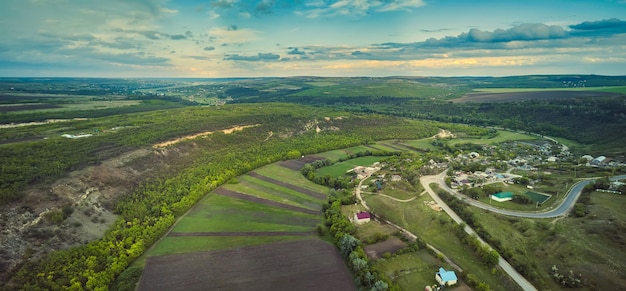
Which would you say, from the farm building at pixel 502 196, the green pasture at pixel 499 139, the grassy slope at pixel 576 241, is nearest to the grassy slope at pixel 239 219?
the grassy slope at pixel 576 241

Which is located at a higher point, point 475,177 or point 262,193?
point 475,177

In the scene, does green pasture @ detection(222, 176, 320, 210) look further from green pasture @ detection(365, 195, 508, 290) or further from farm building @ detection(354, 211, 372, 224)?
green pasture @ detection(365, 195, 508, 290)

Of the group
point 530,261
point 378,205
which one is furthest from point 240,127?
point 530,261

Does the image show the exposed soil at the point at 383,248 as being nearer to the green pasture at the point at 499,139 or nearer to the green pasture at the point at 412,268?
the green pasture at the point at 412,268

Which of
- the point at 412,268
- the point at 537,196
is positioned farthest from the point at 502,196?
the point at 412,268

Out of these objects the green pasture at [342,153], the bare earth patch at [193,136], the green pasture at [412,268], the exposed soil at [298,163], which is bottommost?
the green pasture at [412,268]

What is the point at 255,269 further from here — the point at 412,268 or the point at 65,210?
the point at 65,210
